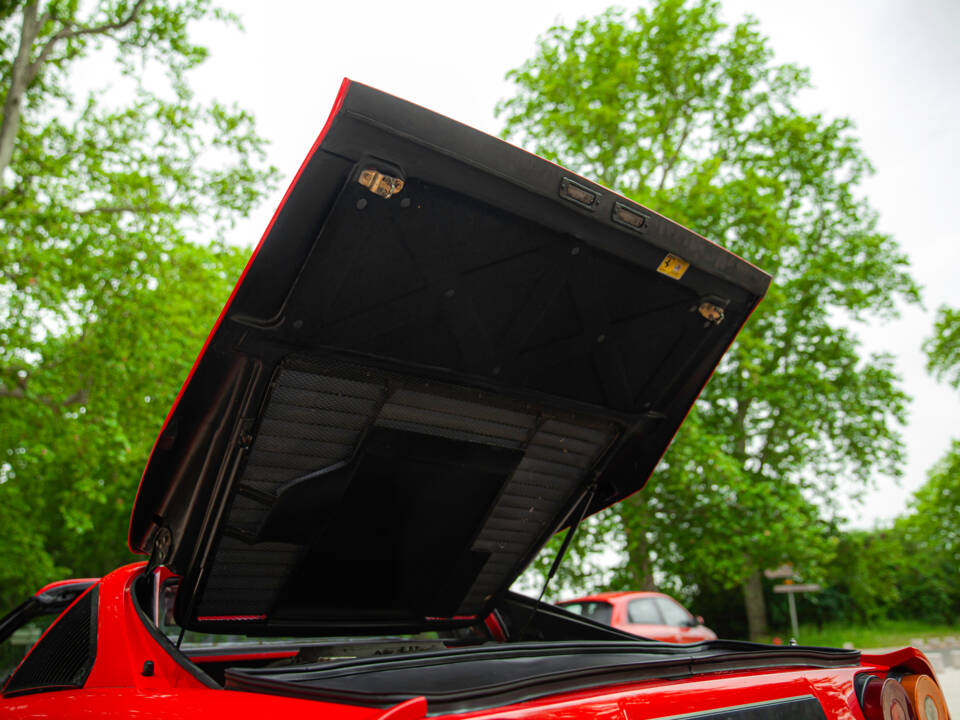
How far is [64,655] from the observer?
225 centimetres

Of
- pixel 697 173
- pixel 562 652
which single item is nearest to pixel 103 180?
pixel 697 173

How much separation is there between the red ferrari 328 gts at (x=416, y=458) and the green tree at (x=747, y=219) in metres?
13.5

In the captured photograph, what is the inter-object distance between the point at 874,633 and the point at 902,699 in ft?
95.3

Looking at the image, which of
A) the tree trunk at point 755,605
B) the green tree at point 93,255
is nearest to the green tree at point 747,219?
the tree trunk at point 755,605

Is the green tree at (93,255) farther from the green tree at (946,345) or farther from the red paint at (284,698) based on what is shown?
the green tree at (946,345)

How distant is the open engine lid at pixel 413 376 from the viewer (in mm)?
1821

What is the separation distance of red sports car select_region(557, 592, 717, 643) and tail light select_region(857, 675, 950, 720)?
8.80m

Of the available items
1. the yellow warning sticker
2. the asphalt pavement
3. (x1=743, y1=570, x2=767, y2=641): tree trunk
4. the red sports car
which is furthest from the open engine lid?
(x1=743, y1=570, x2=767, y2=641): tree trunk

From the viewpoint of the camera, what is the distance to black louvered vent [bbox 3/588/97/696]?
2137mm

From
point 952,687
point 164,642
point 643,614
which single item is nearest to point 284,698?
point 164,642

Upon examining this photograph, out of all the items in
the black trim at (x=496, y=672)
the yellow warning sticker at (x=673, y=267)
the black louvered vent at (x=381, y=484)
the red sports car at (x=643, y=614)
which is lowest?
the red sports car at (x=643, y=614)

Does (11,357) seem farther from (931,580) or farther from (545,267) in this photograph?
(931,580)

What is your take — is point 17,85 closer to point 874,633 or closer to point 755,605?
point 755,605

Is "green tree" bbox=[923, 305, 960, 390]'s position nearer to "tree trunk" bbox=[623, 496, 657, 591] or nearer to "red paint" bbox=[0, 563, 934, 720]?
"tree trunk" bbox=[623, 496, 657, 591]
